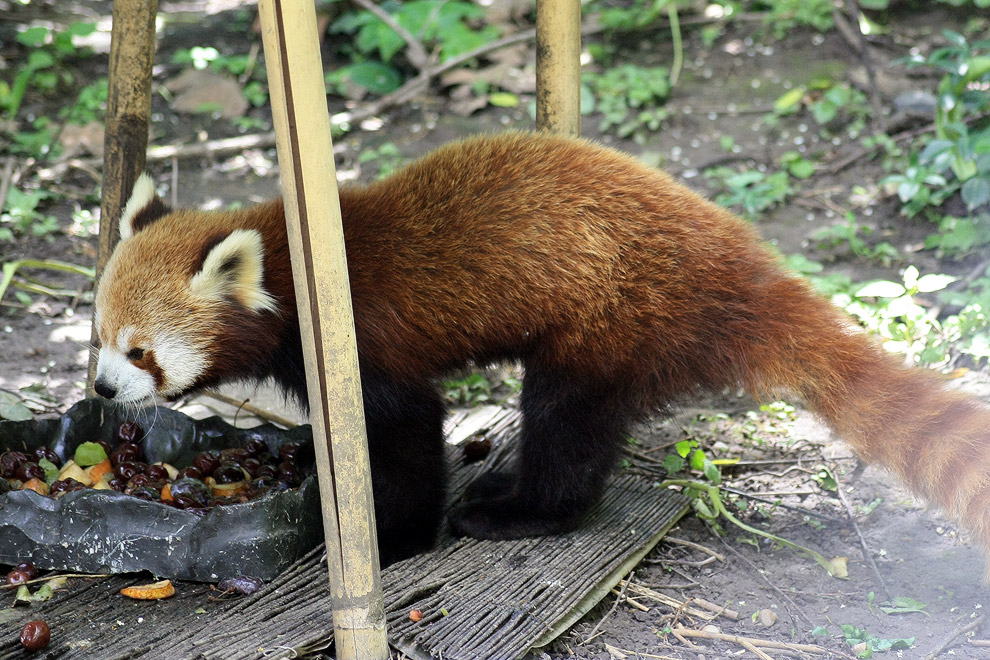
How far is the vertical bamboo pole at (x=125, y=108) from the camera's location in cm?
316

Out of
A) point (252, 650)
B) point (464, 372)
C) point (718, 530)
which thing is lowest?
point (718, 530)

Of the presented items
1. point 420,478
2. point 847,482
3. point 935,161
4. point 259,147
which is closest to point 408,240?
point 420,478

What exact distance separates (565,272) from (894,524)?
150 cm

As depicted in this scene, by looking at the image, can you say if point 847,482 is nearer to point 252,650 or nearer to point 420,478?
point 420,478

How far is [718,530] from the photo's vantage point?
10.5 feet

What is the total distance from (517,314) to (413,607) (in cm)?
96

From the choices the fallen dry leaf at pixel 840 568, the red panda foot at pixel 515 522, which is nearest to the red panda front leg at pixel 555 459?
the red panda foot at pixel 515 522

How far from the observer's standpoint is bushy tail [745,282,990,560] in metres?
2.45

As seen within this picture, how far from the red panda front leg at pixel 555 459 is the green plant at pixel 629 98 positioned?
12.1 feet

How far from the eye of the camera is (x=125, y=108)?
3.25m

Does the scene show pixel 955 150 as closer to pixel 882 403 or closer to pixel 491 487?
pixel 882 403

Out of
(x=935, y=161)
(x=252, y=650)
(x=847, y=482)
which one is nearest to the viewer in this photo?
(x=252, y=650)

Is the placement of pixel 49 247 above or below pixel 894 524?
above

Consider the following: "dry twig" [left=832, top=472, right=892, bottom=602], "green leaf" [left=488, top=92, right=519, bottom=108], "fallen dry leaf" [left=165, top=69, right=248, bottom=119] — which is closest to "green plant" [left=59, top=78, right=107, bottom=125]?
"fallen dry leaf" [left=165, top=69, right=248, bottom=119]
